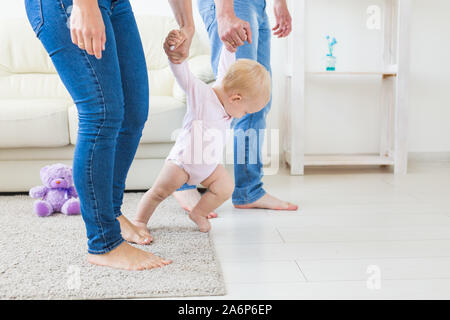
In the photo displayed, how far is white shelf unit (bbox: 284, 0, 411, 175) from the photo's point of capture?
8.13 feet

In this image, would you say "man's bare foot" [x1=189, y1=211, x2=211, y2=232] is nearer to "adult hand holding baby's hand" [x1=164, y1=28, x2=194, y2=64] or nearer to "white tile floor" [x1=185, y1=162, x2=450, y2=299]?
"white tile floor" [x1=185, y1=162, x2=450, y2=299]

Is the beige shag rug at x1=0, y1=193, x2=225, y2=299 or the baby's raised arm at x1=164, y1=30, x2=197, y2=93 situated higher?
the baby's raised arm at x1=164, y1=30, x2=197, y2=93

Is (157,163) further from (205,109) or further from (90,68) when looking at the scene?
(90,68)

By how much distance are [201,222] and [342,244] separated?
44 cm

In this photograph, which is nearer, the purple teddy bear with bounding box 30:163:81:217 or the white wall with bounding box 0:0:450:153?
the purple teddy bear with bounding box 30:163:81:217

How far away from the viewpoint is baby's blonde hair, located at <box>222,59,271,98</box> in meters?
1.35

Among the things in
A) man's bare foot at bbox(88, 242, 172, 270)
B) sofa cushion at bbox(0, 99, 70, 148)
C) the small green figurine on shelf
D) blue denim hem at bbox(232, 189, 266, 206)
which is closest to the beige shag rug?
man's bare foot at bbox(88, 242, 172, 270)

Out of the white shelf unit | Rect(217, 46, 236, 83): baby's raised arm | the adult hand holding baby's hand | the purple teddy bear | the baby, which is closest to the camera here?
the adult hand holding baby's hand

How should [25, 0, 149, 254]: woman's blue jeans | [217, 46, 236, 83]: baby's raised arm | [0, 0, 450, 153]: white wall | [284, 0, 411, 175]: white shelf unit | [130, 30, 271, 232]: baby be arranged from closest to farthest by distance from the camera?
[25, 0, 149, 254]: woman's blue jeans
[130, 30, 271, 232]: baby
[217, 46, 236, 83]: baby's raised arm
[284, 0, 411, 175]: white shelf unit
[0, 0, 450, 153]: white wall

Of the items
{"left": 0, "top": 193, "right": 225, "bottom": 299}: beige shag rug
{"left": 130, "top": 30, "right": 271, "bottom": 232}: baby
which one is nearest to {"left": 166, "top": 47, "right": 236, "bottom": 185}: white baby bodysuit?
{"left": 130, "top": 30, "right": 271, "bottom": 232}: baby

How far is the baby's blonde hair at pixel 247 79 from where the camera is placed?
53.1 inches

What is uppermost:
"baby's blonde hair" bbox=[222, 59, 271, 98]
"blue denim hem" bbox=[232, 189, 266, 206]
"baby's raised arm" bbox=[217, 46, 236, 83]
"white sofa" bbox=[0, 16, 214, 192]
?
"baby's raised arm" bbox=[217, 46, 236, 83]

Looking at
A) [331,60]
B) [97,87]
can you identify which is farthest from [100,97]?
[331,60]

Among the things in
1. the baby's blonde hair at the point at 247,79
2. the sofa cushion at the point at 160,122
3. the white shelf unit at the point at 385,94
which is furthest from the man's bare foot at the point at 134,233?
the white shelf unit at the point at 385,94
